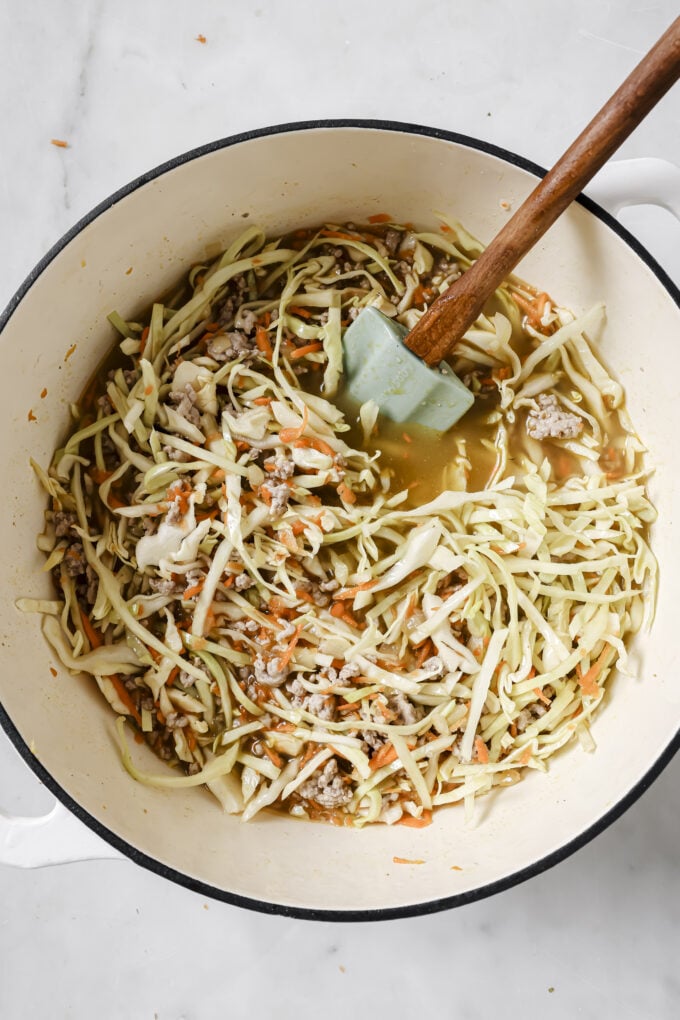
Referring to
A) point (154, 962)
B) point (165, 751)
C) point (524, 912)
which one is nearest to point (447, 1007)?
point (524, 912)

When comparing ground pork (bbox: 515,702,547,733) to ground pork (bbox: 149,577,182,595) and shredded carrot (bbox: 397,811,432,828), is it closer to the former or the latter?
shredded carrot (bbox: 397,811,432,828)

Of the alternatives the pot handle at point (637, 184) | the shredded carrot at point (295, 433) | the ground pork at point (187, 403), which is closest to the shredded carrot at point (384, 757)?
the shredded carrot at point (295, 433)

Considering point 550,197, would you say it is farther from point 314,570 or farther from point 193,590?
point 193,590

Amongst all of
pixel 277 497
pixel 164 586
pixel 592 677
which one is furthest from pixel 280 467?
pixel 592 677

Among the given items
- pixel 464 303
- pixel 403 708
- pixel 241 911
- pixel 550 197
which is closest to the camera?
pixel 550 197

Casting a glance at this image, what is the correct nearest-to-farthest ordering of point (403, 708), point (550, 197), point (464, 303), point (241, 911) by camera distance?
point (550, 197) < point (464, 303) < point (403, 708) < point (241, 911)

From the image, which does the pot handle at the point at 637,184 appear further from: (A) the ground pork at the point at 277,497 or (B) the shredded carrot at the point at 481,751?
(B) the shredded carrot at the point at 481,751

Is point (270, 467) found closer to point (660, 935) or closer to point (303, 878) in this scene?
point (303, 878)
